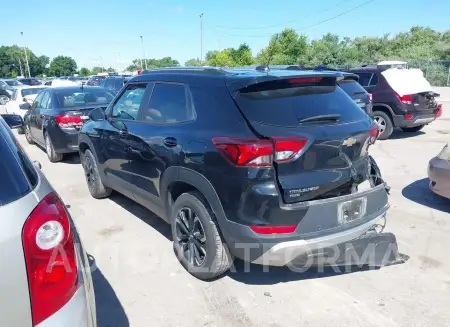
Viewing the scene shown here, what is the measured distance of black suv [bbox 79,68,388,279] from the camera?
266cm

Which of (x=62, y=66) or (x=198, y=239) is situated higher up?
(x=62, y=66)

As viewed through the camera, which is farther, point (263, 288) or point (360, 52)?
point (360, 52)

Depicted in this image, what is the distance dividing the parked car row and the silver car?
1.29 meters

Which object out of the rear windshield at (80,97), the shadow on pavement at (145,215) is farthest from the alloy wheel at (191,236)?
the rear windshield at (80,97)

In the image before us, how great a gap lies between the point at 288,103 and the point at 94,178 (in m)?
3.46

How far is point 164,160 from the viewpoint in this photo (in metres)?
3.41

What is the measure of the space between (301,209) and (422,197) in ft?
11.3

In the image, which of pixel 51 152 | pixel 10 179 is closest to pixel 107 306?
pixel 10 179

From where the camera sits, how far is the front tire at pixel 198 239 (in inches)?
119

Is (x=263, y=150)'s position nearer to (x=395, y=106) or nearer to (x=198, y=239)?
(x=198, y=239)

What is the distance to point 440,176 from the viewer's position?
14.9ft

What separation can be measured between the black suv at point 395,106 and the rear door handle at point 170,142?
7664 mm

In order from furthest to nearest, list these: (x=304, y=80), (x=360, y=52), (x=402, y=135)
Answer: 1. (x=360, y=52)
2. (x=402, y=135)
3. (x=304, y=80)

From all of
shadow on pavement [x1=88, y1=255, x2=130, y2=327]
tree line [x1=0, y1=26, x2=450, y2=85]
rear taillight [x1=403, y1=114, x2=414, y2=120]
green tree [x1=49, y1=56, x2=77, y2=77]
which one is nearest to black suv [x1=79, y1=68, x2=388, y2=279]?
shadow on pavement [x1=88, y1=255, x2=130, y2=327]
